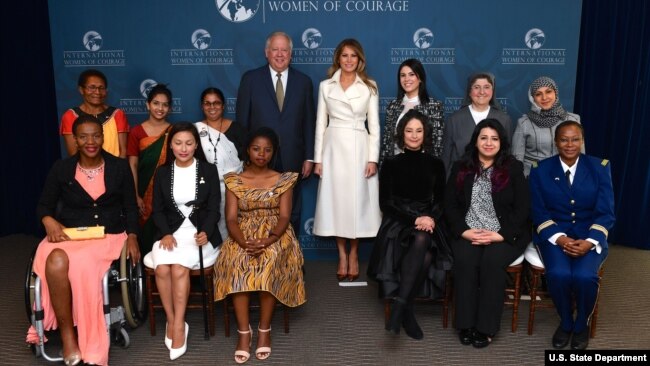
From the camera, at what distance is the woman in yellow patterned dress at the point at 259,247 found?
2.96 metres

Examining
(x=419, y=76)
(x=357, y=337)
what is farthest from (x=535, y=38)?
(x=357, y=337)

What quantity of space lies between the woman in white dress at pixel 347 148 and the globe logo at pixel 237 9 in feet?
3.14

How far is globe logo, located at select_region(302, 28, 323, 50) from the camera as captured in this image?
4.38m

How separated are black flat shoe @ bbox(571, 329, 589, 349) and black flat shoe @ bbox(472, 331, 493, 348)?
17.8 inches

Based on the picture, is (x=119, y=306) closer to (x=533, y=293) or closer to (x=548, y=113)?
(x=533, y=293)

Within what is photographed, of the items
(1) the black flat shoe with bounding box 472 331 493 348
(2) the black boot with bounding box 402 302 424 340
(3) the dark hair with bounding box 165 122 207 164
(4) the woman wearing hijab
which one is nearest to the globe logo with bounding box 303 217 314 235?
(3) the dark hair with bounding box 165 122 207 164

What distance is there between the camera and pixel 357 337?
10.5 ft

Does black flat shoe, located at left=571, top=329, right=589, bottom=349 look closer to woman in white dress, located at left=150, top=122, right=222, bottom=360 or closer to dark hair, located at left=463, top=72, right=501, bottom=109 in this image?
dark hair, located at left=463, top=72, right=501, bottom=109

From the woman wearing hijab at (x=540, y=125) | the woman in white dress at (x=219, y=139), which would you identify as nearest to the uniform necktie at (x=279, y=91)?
the woman in white dress at (x=219, y=139)

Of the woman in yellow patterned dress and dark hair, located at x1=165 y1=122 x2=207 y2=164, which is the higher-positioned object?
dark hair, located at x1=165 y1=122 x2=207 y2=164

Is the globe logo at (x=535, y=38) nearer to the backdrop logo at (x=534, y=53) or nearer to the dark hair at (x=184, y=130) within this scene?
the backdrop logo at (x=534, y=53)

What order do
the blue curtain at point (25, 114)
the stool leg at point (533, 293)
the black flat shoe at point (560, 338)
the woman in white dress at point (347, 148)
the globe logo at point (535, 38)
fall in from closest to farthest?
the black flat shoe at point (560, 338)
the stool leg at point (533, 293)
the woman in white dress at point (347, 148)
the globe logo at point (535, 38)
the blue curtain at point (25, 114)

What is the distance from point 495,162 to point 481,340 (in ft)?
3.37

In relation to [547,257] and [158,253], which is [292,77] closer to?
[158,253]
